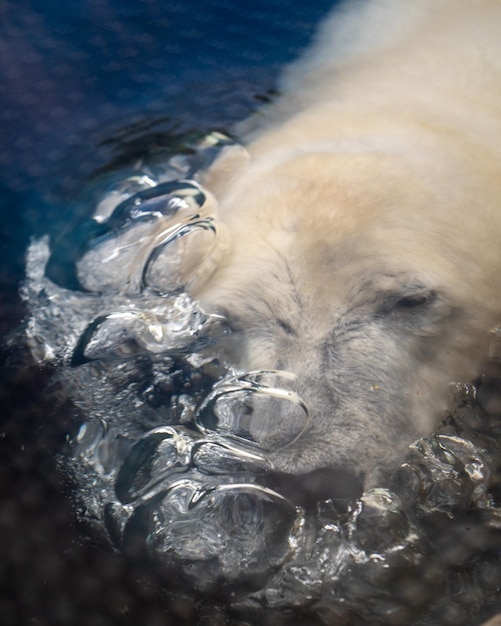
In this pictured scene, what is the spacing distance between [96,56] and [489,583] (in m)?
0.96

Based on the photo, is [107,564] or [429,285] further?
[429,285]

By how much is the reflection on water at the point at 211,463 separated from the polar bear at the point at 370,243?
0.04 m

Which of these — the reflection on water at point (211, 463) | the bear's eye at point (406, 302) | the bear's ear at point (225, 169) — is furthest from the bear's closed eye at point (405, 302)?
the bear's ear at point (225, 169)

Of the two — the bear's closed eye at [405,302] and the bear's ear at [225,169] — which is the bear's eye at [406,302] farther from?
the bear's ear at [225,169]

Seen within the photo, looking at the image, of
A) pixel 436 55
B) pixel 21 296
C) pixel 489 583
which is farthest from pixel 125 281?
pixel 436 55

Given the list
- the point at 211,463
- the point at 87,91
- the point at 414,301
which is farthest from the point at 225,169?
the point at 211,463

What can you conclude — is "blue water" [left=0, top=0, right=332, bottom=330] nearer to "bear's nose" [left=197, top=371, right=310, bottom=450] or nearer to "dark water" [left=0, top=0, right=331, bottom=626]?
"dark water" [left=0, top=0, right=331, bottom=626]

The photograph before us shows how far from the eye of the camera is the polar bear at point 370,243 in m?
0.80

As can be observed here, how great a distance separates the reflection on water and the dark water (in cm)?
4

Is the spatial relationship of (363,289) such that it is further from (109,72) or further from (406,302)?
(109,72)

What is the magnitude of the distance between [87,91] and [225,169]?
261 millimetres

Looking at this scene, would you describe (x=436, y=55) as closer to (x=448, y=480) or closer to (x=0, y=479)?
(x=448, y=480)

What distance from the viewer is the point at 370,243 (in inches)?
35.1

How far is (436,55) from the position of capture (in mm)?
1087
